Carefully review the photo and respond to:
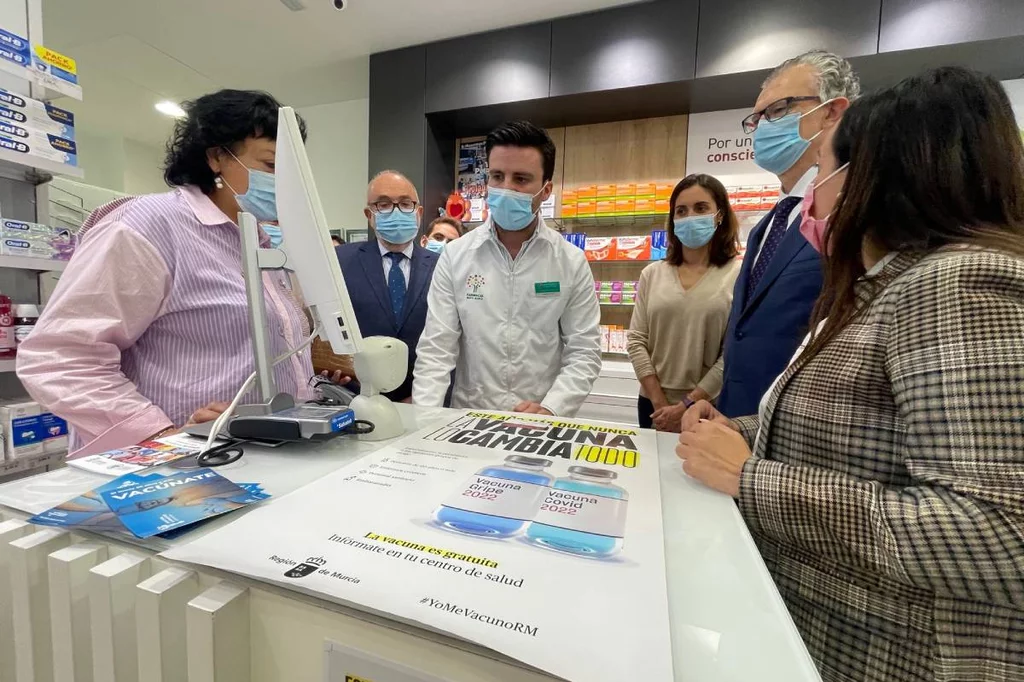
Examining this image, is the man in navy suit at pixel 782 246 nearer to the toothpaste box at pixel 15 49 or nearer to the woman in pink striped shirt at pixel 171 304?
the woman in pink striped shirt at pixel 171 304

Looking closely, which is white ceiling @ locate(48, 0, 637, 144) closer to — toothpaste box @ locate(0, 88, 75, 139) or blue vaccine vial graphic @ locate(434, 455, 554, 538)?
toothpaste box @ locate(0, 88, 75, 139)

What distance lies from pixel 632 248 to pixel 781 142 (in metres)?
1.94

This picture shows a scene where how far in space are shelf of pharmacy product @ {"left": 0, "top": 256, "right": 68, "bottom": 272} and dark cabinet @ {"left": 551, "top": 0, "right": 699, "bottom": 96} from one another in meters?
2.89

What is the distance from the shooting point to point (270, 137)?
125 centimetres

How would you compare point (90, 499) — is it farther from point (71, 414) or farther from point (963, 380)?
point (963, 380)

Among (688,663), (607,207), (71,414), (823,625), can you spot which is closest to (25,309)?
(71,414)

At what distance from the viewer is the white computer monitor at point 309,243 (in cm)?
77

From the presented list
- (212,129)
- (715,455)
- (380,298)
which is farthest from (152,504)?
(380,298)

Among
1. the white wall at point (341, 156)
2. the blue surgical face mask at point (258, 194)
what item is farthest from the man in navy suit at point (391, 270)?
the white wall at point (341, 156)

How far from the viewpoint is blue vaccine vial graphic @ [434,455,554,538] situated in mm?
532

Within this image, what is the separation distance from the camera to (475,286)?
1725 mm

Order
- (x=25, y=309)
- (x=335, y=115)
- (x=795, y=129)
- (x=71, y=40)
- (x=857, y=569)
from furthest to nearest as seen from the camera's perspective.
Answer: (x=335, y=115)
(x=71, y=40)
(x=25, y=309)
(x=795, y=129)
(x=857, y=569)

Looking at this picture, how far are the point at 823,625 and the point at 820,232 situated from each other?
29.9 inches

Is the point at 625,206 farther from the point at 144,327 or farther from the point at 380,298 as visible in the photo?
the point at 144,327
